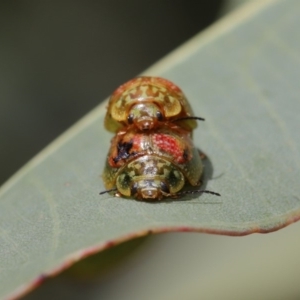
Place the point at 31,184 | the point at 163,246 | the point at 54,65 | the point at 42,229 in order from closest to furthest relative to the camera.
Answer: the point at 42,229 → the point at 31,184 → the point at 163,246 → the point at 54,65

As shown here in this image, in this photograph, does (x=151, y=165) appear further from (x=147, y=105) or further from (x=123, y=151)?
(x=147, y=105)

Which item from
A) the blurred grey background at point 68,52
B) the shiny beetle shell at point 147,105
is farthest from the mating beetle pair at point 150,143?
the blurred grey background at point 68,52

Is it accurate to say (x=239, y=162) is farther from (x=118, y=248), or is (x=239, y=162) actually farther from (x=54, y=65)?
(x=54, y=65)

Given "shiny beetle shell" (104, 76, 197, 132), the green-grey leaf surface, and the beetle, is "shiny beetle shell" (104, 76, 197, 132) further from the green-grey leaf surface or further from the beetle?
the green-grey leaf surface

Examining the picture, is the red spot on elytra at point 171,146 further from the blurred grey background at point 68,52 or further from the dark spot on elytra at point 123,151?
the blurred grey background at point 68,52

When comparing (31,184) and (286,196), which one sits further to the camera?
(31,184)

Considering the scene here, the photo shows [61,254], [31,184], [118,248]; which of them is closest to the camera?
[61,254]

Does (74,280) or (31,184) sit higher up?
(31,184)

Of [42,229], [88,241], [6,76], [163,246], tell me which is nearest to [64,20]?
[6,76]
